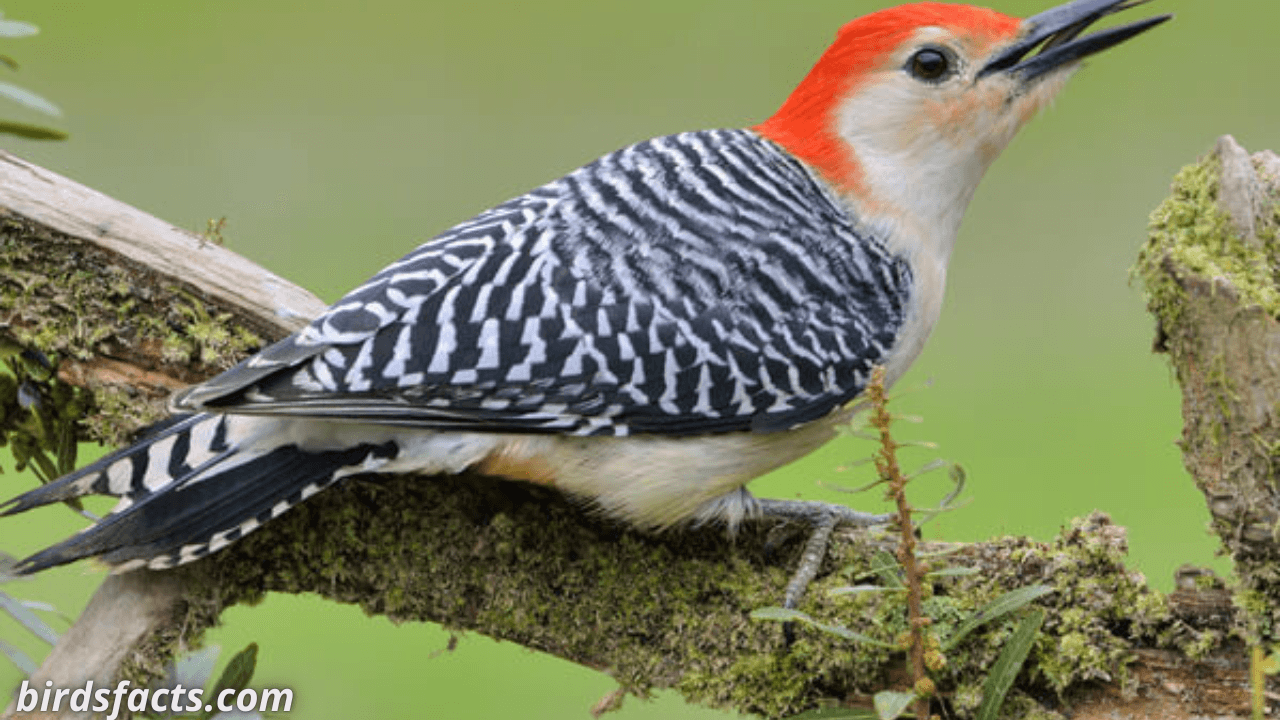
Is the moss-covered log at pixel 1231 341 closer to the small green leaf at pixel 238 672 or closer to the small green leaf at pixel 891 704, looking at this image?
the small green leaf at pixel 891 704

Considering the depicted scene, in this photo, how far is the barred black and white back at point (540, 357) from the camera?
2.91 m

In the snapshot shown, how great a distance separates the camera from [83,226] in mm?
3299

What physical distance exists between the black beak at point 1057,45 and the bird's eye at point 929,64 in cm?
8

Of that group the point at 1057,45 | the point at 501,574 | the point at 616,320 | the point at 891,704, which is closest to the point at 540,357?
the point at 616,320

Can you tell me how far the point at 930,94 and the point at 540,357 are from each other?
1.14 metres

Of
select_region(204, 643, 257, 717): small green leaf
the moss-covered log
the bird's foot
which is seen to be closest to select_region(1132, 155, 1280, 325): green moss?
the moss-covered log

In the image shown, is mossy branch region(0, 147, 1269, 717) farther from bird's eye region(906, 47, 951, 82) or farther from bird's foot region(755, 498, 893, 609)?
bird's eye region(906, 47, 951, 82)

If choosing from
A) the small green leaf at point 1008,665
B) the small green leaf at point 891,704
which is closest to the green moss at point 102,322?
the small green leaf at point 891,704

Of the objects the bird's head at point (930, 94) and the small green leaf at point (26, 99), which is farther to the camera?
the bird's head at point (930, 94)

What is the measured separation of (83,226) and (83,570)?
81 cm

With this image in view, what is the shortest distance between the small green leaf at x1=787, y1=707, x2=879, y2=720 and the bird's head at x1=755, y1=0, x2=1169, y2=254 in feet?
3.99

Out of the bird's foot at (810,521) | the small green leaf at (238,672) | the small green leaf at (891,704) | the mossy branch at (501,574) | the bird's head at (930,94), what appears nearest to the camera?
the small green leaf at (891,704)

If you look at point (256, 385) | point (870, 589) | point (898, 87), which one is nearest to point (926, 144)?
point (898, 87)

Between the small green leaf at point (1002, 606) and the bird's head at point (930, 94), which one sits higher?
the bird's head at point (930, 94)
